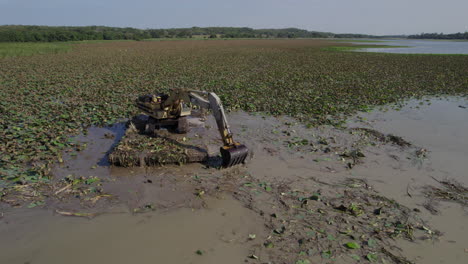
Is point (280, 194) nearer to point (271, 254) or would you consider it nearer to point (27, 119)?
point (271, 254)

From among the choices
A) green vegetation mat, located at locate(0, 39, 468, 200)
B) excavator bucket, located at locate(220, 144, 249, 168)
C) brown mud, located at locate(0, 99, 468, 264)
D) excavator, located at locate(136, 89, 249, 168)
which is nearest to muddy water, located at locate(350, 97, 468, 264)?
brown mud, located at locate(0, 99, 468, 264)

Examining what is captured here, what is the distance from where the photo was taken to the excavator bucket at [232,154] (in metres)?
7.06

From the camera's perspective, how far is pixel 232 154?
7.04 m

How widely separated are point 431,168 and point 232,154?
15.8ft

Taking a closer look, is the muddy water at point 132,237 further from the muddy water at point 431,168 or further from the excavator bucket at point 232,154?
the muddy water at point 431,168

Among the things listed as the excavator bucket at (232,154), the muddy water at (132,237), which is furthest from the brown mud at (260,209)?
the excavator bucket at (232,154)

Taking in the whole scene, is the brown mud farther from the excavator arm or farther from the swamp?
the excavator arm

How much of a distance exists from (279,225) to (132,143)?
181 inches

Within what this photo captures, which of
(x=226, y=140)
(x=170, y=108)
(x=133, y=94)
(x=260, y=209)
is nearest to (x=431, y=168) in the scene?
(x=260, y=209)

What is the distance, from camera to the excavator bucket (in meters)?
7.06

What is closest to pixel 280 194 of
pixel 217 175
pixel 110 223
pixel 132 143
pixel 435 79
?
pixel 217 175

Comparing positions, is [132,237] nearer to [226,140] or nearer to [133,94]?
[226,140]

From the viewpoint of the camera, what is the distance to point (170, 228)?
16.8ft

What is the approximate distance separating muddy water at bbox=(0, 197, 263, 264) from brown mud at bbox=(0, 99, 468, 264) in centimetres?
2
